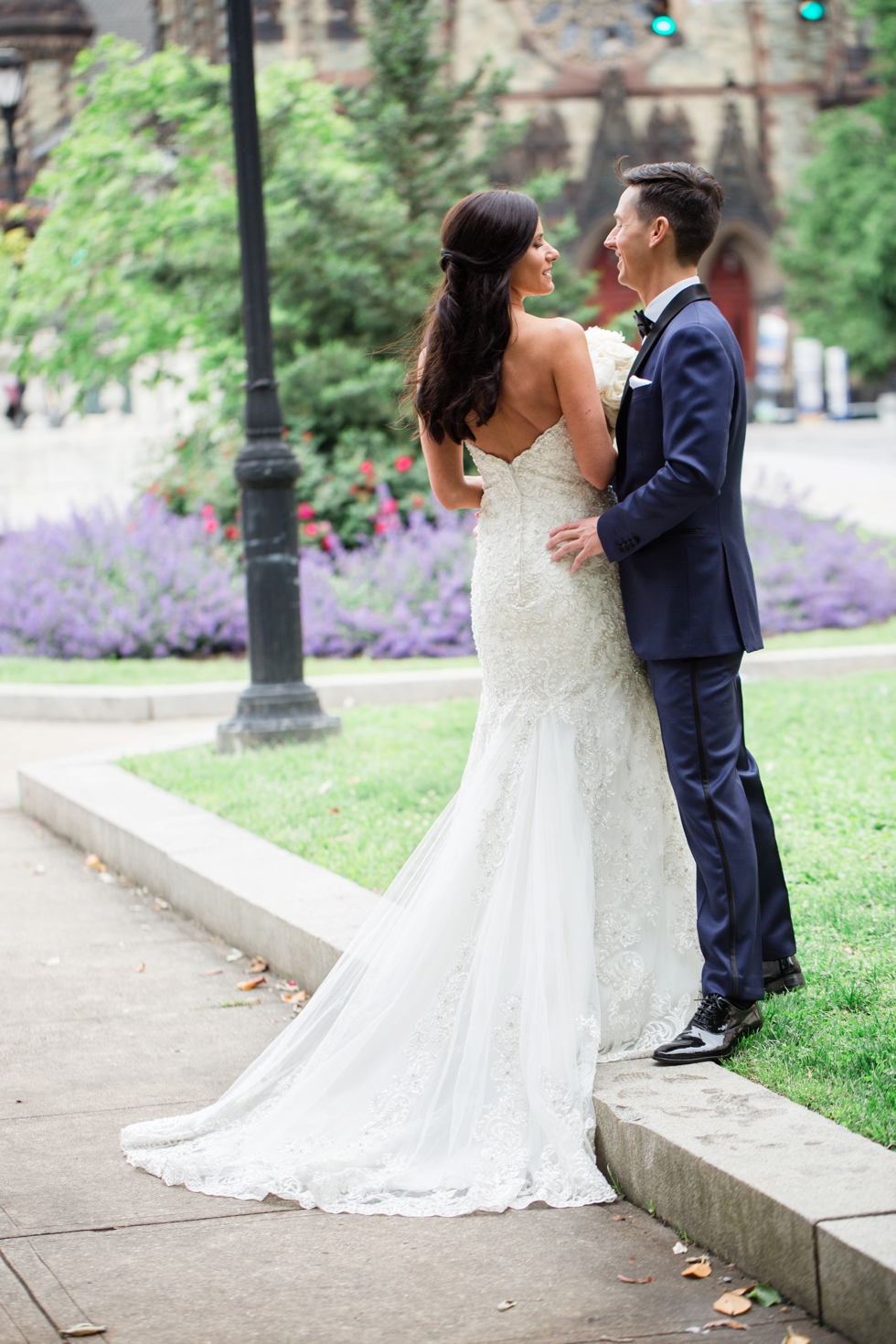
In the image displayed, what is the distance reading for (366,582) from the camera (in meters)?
13.2

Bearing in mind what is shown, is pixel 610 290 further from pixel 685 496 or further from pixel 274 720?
pixel 685 496

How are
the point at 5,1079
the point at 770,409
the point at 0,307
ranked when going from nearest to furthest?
the point at 5,1079
the point at 0,307
the point at 770,409

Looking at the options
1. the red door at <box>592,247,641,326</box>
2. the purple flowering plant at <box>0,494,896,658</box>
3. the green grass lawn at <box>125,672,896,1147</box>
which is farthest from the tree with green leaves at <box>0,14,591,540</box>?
the red door at <box>592,247,641,326</box>

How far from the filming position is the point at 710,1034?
3.59 metres

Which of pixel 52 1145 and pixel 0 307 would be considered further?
pixel 0 307

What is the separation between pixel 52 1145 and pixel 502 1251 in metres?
1.28

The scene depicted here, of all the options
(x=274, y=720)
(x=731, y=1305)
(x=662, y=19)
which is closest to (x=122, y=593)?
(x=274, y=720)

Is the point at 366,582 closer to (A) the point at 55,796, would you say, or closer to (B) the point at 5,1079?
(A) the point at 55,796

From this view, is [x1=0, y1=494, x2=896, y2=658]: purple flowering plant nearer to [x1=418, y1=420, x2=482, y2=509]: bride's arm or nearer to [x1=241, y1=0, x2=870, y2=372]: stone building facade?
[x1=418, y1=420, x2=482, y2=509]: bride's arm

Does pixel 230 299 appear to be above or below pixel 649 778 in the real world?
above

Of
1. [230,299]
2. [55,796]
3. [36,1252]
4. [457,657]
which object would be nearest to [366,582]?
[457,657]

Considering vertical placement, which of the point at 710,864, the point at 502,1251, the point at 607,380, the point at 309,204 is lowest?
the point at 502,1251

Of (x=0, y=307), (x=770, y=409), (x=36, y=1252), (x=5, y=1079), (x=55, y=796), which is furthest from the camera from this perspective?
(x=770, y=409)

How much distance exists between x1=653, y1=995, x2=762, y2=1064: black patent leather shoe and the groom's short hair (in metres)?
1.77
